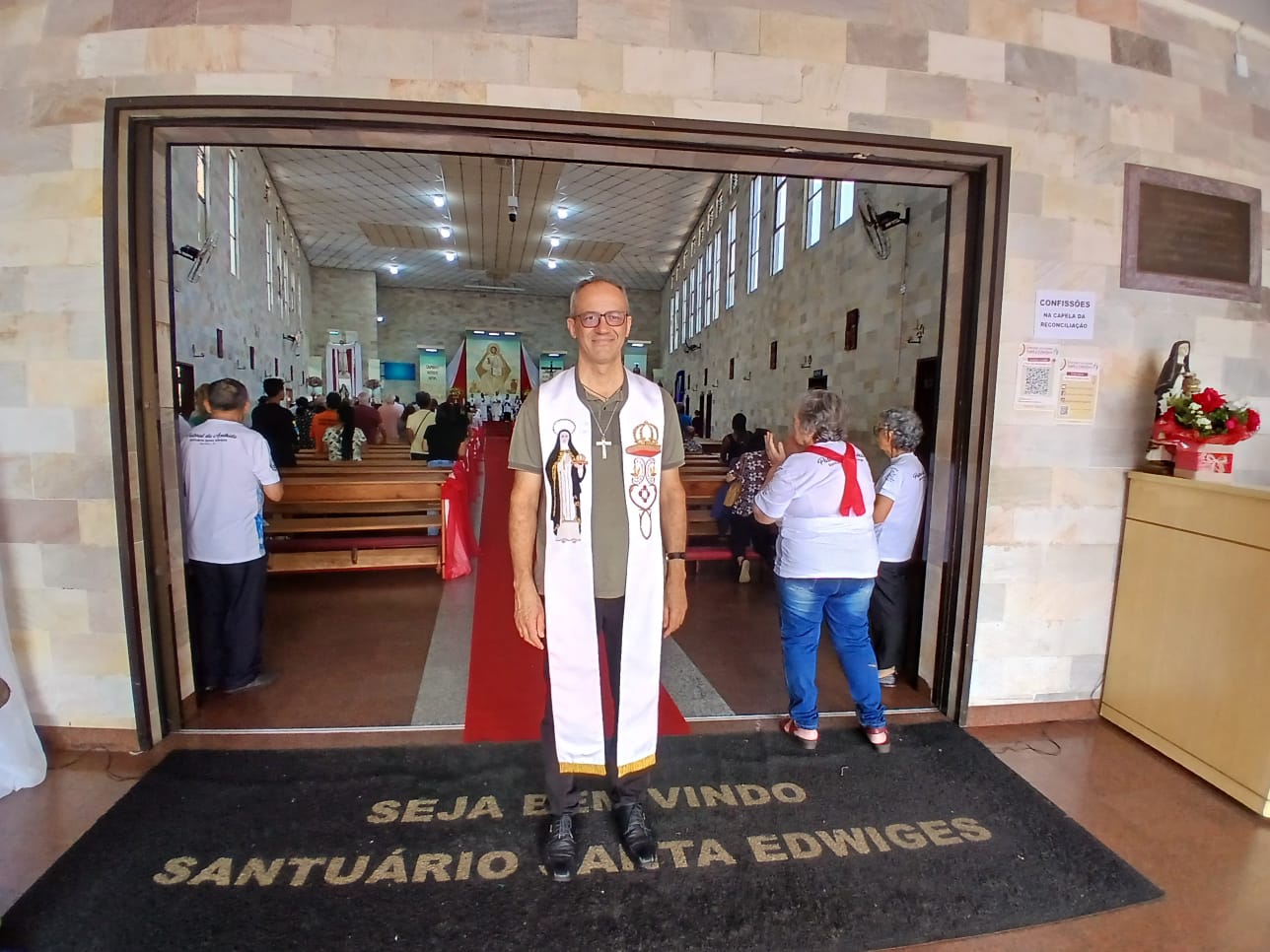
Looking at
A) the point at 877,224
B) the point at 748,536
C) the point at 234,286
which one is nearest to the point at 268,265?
the point at 234,286

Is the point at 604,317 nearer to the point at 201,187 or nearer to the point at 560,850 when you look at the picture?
the point at 560,850

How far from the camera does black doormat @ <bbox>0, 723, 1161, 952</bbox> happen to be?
72.7 inches

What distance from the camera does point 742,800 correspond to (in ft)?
7.97

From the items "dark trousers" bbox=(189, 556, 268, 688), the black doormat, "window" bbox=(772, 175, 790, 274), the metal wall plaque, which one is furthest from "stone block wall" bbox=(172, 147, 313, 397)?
"window" bbox=(772, 175, 790, 274)

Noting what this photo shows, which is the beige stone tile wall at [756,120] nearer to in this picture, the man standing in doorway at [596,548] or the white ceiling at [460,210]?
the man standing in doorway at [596,548]

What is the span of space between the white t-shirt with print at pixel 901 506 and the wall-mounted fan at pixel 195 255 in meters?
7.47

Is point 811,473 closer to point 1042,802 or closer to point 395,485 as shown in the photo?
point 1042,802

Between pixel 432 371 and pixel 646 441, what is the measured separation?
84.9 ft

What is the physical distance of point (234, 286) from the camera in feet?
33.4

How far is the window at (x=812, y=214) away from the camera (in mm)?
8859

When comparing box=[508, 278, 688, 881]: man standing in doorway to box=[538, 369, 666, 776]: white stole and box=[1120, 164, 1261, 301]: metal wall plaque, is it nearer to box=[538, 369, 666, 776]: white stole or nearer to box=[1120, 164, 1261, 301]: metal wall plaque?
box=[538, 369, 666, 776]: white stole

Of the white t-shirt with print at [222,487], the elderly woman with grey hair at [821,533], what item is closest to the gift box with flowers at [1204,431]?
the elderly woman with grey hair at [821,533]

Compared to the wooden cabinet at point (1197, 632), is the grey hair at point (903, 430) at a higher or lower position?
higher

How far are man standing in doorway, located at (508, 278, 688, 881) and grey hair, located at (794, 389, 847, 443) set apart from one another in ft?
2.26
